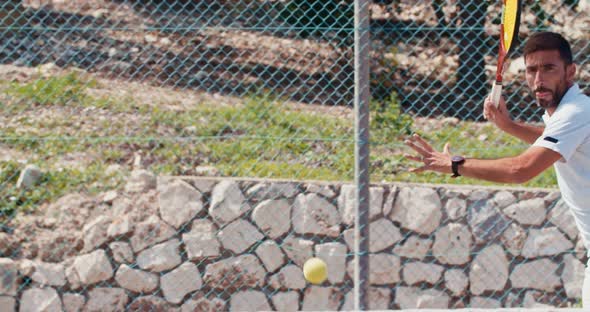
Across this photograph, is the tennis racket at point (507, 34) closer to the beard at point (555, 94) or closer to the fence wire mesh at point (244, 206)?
the beard at point (555, 94)

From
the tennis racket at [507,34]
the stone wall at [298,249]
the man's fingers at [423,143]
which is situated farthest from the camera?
the stone wall at [298,249]

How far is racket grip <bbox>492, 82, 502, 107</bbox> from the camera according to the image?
3875 mm

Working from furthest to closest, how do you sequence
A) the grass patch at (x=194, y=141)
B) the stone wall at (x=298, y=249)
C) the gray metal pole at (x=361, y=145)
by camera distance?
the grass patch at (x=194, y=141) < the stone wall at (x=298, y=249) < the gray metal pole at (x=361, y=145)

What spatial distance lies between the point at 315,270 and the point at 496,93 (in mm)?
1985

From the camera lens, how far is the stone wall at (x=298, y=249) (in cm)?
581

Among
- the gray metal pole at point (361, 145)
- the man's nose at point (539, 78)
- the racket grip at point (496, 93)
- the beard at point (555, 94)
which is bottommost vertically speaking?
the gray metal pole at point (361, 145)

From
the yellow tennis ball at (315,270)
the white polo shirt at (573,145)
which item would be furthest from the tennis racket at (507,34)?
the yellow tennis ball at (315,270)

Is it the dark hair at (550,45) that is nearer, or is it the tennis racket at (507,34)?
the dark hair at (550,45)

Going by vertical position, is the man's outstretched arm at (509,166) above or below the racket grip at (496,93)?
below

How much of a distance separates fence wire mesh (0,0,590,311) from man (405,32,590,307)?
5.38ft

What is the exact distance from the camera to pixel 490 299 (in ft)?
19.4

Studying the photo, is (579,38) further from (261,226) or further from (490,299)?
(261,226)

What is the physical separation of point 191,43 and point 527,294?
3.67 meters

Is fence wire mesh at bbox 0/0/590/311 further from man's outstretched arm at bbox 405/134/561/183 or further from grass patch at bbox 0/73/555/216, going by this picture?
man's outstretched arm at bbox 405/134/561/183
